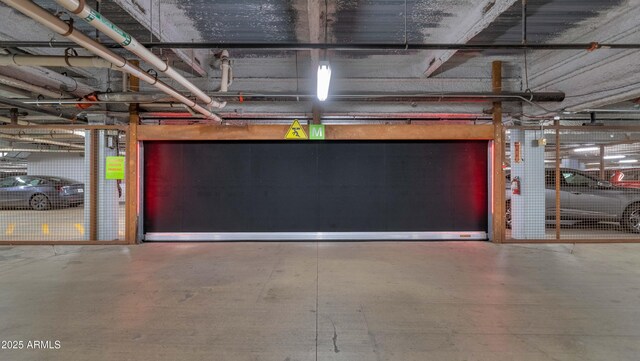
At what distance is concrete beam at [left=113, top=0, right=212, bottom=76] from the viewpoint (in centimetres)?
317

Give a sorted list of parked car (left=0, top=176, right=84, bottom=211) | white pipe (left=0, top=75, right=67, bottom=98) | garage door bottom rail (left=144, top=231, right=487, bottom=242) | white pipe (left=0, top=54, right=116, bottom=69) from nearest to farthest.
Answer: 1. white pipe (left=0, top=54, right=116, bottom=69)
2. white pipe (left=0, top=75, right=67, bottom=98)
3. garage door bottom rail (left=144, top=231, right=487, bottom=242)
4. parked car (left=0, top=176, right=84, bottom=211)

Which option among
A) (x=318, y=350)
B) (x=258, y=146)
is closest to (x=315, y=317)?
(x=318, y=350)

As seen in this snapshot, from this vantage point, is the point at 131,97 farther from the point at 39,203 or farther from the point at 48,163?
the point at 48,163

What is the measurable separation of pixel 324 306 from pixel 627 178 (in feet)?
23.2

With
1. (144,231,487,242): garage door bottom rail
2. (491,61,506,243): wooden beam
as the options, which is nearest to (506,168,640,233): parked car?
(491,61,506,243): wooden beam

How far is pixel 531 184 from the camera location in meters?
5.19

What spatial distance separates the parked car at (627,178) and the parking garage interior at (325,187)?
49 millimetres

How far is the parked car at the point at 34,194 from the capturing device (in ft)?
25.6

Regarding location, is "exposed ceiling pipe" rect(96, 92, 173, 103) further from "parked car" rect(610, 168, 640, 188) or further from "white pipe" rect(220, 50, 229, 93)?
"parked car" rect(610, 168, 640, 188)

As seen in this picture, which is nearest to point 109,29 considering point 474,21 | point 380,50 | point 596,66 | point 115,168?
point 380,50

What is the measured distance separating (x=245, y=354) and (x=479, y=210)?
15.9ft

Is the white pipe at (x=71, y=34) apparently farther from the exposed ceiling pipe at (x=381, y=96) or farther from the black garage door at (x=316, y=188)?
the black garage door at (x=316, y=188)

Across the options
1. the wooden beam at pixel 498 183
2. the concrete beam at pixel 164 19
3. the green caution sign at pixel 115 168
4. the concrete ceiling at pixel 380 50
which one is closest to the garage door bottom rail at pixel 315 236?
the wooden beam at pixel 498 183

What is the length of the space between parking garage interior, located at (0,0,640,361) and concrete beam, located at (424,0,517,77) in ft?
0.08
